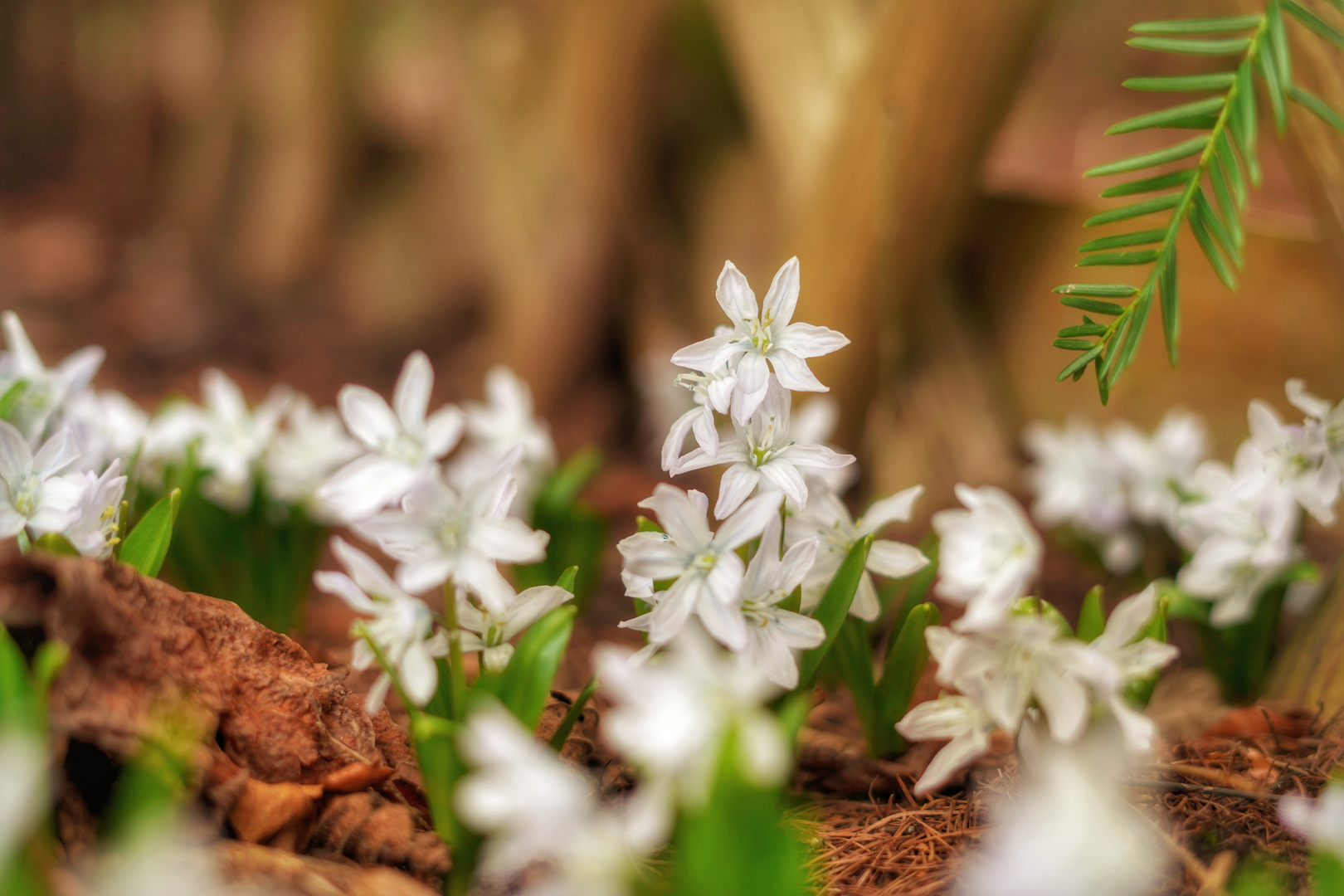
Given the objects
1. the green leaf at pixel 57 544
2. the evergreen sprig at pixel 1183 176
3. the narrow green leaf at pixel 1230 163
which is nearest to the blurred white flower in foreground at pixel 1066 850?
the evergreen sprig at pixel 1183 176

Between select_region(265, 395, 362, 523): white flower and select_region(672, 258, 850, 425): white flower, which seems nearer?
select_region(672, 258, 850, 425): white flower

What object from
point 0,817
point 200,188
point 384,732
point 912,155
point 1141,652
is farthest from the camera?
point 200,188

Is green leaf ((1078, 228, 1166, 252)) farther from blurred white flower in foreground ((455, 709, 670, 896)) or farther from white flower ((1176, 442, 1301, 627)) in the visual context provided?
blurred white flower in foreground ((455, 709, 670, 896))

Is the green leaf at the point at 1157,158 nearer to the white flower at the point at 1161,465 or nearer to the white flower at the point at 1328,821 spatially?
the white flower at the point at 1328,821

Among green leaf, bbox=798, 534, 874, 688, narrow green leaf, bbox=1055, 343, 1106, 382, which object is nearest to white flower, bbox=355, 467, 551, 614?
green leaf, bbox=798, 534, 874, 688

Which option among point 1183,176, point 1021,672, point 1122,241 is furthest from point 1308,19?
point 1021,672

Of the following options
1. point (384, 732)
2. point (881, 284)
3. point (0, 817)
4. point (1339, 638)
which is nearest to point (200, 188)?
point (881, 284)

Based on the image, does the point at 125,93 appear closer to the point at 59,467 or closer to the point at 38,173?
the point at 38,173
